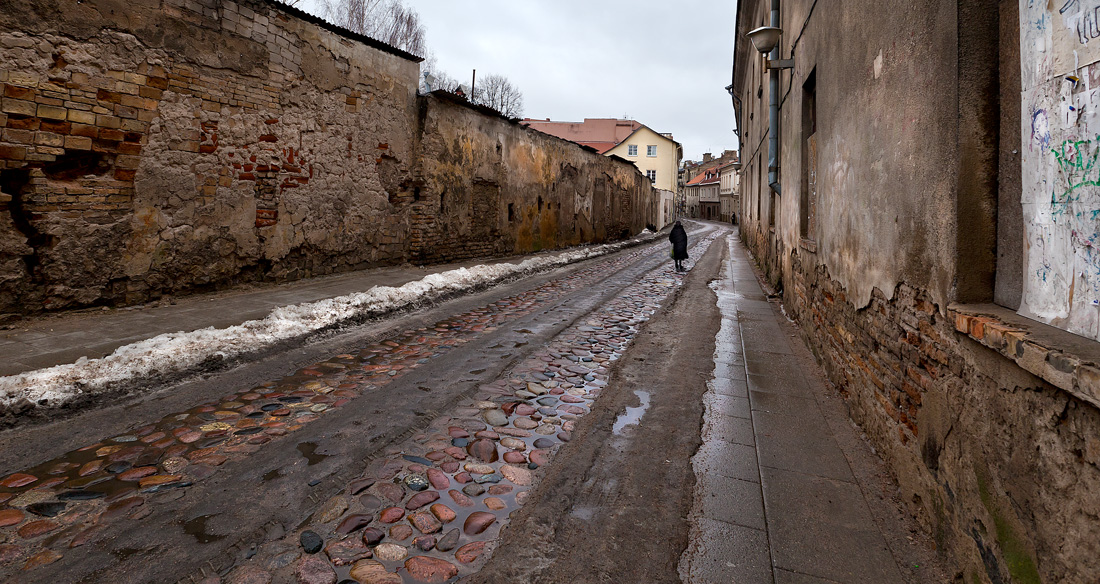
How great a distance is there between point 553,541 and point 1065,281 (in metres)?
2.17

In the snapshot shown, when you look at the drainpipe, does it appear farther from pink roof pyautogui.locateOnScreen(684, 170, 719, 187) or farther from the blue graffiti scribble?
pink roof pyautogui.locateOnScreen(684, 170, 719, 187)

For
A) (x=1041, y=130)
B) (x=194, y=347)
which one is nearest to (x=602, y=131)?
(x=194, y=347)

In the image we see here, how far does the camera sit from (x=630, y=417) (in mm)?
4074

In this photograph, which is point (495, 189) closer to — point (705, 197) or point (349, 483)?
point (349, 483)

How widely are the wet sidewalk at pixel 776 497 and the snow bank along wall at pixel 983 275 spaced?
30cm

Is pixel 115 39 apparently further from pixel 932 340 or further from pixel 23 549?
pixel 932 340

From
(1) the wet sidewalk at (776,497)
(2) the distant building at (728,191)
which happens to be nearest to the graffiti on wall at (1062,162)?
(1) the wet sidewalk at (776,497)

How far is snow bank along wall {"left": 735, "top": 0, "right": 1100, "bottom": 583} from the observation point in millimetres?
1674

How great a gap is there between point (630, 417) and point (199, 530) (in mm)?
2673

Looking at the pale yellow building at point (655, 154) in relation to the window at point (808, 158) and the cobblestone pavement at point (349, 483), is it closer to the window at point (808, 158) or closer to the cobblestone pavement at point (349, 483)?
the window at point (808, 158)

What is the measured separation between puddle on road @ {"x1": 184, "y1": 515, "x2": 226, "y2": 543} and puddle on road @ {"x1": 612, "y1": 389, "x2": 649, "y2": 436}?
7.68 feet

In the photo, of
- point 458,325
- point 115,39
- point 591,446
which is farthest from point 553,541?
point 115,39

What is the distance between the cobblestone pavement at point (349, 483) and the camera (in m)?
→ 2.36

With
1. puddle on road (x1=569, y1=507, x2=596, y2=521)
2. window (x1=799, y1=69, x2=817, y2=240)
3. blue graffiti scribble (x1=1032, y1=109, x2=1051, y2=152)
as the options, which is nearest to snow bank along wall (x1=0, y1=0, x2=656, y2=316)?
puddle on road (x1=569, y1=507, x2=596, y2=521)
